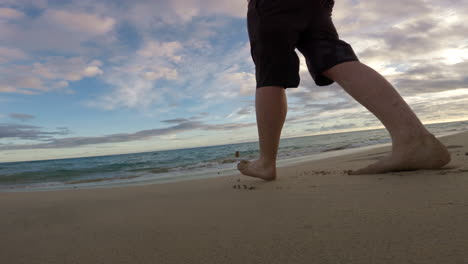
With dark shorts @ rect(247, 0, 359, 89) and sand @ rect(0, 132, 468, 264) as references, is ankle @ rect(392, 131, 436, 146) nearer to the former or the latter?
sand @ rect(0, 132, 468, 264)

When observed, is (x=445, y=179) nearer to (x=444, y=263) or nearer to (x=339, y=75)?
(x=339, y=75)

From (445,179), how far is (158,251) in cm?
113

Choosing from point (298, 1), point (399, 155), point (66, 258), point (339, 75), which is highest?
point (298, 1)

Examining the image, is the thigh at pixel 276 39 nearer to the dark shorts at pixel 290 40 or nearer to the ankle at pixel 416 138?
the dark shorts at pixel 290 40

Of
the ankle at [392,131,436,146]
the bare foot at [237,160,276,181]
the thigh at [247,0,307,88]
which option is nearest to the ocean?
the bare foot at [237,160,276,181]

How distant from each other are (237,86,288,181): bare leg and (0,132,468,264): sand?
1.96 feet

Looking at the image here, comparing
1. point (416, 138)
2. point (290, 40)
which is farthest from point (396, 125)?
point (290, 40)

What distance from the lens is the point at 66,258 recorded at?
71 cm

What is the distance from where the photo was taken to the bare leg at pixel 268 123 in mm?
1794

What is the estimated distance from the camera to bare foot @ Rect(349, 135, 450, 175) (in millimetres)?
1453

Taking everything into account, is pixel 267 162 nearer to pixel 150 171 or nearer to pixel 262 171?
pixel 262 171

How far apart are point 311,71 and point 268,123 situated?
1.35ft

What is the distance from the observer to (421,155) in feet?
4.78

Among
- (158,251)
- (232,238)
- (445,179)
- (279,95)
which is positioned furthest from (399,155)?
(158,251)
